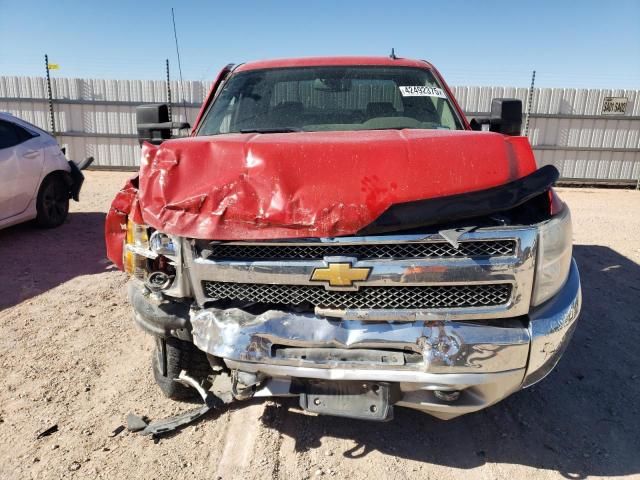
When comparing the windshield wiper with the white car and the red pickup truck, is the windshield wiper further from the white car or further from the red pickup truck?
the white car

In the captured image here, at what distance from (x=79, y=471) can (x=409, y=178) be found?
2.06 metres

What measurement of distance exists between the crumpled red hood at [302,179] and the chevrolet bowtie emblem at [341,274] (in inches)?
5.5

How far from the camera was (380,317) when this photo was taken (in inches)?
82.8

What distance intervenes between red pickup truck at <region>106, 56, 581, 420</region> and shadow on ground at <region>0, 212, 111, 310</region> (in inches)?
123

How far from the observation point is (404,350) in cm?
212

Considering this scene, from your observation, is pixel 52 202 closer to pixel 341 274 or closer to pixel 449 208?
pixel 341 274

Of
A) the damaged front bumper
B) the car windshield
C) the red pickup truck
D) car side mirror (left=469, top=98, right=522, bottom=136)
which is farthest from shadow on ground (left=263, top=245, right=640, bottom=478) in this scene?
the car windshield

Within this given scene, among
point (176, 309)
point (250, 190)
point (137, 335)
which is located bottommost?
point (137, 335)

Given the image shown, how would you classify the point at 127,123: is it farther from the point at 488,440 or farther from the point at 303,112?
the point at 488,440

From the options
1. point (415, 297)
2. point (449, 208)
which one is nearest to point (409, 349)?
point (415, 297)

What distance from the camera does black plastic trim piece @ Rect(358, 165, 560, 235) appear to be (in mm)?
2037

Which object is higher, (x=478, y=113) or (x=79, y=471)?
(x=478, y=113)

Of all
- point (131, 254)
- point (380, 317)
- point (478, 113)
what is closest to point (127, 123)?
point (478, 113)

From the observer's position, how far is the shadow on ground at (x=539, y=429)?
254 centimetres
